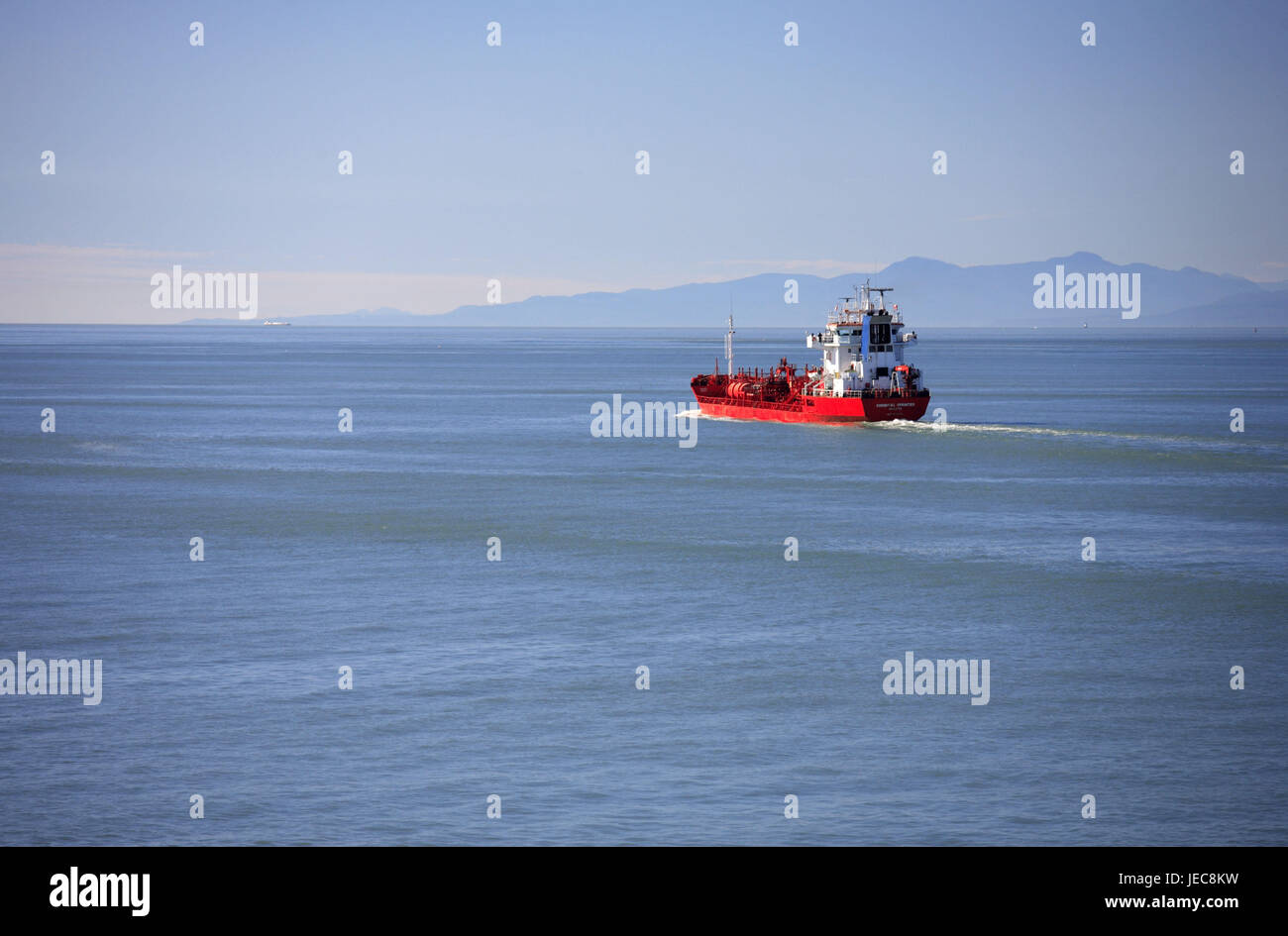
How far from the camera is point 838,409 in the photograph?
103 metres

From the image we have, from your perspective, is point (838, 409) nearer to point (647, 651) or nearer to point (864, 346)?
point (864, 346)

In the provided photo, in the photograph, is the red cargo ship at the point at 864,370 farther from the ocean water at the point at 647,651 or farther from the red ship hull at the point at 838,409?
the ocean water at the point at 647,651

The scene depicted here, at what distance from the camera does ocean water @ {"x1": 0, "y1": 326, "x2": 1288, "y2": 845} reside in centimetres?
2367

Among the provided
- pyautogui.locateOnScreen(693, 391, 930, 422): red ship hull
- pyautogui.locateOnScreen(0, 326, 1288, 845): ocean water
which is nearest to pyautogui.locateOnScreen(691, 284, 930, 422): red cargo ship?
pyautogui.locateOnScreen(693, 391, 930, 422): red ship hull

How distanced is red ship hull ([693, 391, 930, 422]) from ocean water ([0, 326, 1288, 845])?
23286 millimetres

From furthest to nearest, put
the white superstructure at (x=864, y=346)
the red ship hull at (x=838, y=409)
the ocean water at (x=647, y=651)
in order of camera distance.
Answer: the red ship hull at (x=838, y=409)
the white superstructure at (x=864, y=346)
the ocean water at (x=647, y=651)

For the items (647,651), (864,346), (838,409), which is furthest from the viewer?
(838,409)

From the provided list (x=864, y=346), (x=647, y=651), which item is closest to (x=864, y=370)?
(x=864, y=346)

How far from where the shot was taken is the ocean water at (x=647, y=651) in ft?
77.7

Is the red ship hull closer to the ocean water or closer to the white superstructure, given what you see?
the white superstructure

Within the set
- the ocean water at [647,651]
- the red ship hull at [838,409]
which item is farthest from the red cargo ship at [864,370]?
the ocean water at [647,651]

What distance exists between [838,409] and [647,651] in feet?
230

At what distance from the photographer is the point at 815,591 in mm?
42188

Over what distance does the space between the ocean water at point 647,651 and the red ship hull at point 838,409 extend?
917 inches
